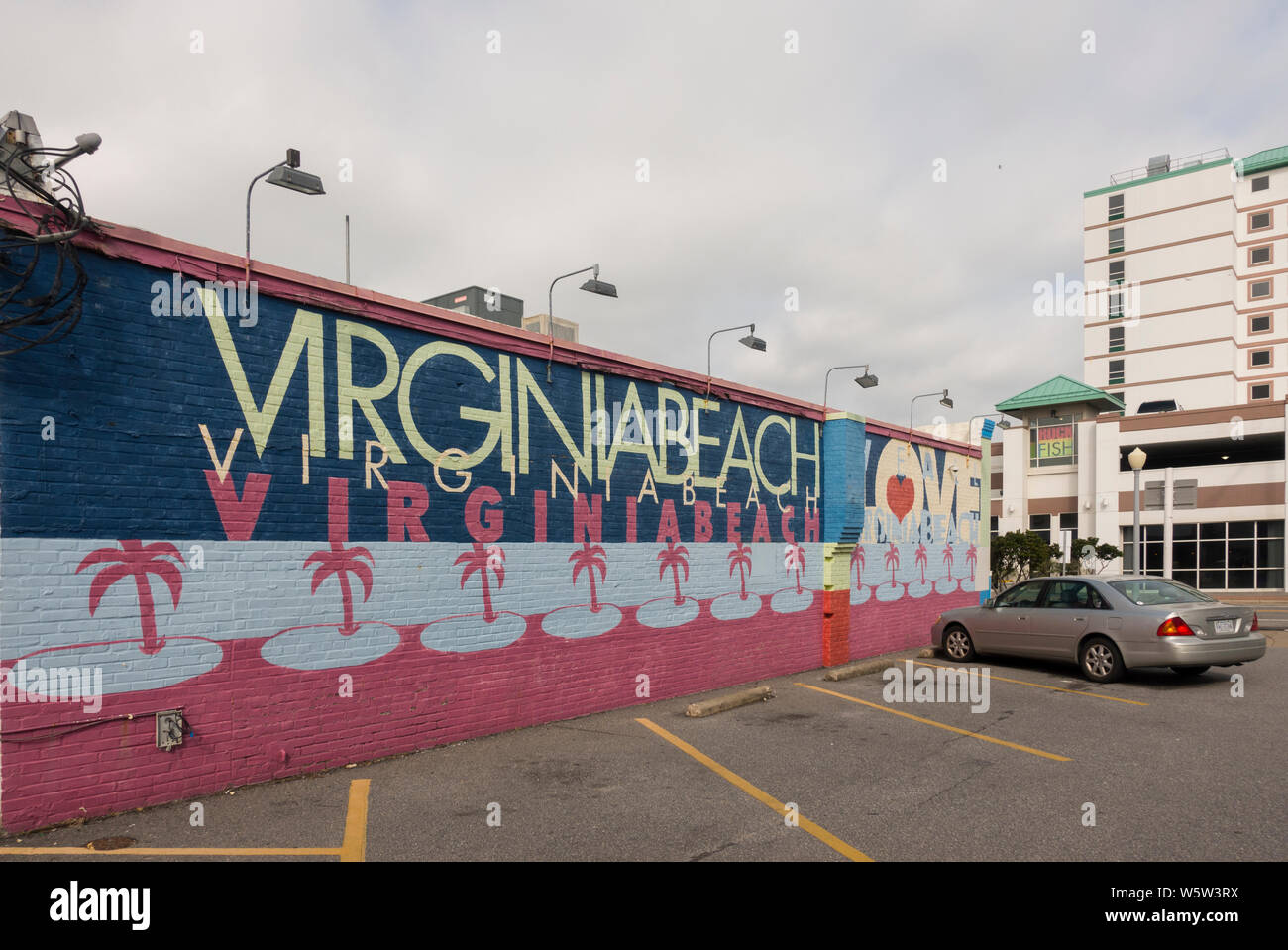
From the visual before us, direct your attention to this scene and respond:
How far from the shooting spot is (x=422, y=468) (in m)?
7.73

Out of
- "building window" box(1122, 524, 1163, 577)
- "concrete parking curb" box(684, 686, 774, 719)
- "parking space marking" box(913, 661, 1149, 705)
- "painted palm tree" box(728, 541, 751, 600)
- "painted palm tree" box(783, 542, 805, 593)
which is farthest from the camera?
"building window" box(1122, 524, 1163, 577)

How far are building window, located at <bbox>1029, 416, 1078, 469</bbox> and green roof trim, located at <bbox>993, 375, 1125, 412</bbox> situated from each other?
0.98 m

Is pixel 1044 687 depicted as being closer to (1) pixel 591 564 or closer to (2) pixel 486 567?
(1) pixel 591 564

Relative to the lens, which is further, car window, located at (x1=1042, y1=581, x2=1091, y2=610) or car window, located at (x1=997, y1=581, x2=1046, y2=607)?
car window, located at (x1=997, y1=581, x2=1046, y2=607)

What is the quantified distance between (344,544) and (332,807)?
Result: 2277 mm

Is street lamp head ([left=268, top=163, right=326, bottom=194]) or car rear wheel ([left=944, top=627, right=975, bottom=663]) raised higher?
street lamp head ([left=268, top=163, right=326, bottom=194])

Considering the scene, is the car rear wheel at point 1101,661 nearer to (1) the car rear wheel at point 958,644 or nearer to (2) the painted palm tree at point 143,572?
(1) the car rear wheel at point 958,644

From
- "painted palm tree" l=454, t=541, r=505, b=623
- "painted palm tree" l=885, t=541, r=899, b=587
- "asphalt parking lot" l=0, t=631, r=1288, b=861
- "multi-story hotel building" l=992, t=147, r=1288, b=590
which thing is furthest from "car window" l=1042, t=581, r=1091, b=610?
"multi-story hotel building" l=992, t=147, r=1288, b=590

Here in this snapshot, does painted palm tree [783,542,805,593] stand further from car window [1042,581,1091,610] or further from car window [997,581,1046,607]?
car window [1042,581,1091,610]

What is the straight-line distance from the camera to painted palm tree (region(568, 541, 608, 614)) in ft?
30.1

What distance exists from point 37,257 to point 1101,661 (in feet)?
41.3

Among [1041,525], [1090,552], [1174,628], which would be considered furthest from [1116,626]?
[1041,525]

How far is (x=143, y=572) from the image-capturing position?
596 centimetres

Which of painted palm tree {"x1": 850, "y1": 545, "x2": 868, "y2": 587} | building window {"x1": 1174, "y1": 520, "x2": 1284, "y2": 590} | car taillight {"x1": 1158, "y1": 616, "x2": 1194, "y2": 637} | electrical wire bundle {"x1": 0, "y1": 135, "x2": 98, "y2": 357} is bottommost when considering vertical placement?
building window {"x1": 1174, "y1": 520, "x2": 1284, "y2": 590}
